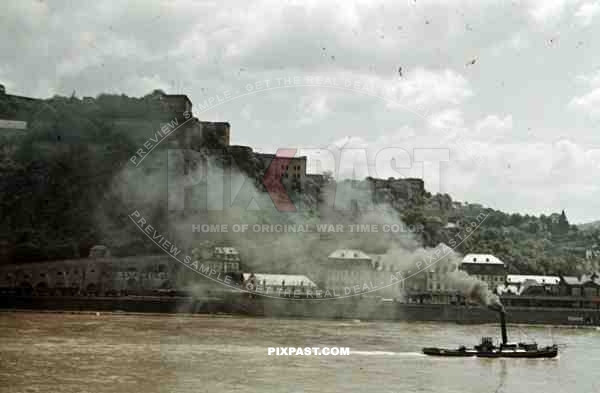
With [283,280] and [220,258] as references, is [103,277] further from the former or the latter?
[283,280]

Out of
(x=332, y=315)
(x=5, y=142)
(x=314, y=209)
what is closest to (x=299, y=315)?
(x=332, y=315)

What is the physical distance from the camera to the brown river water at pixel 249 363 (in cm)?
2730

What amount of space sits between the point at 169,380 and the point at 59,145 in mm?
53238

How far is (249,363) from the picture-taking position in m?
31.6

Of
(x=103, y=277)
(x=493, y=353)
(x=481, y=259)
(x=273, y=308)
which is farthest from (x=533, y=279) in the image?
(x=493, y=353)

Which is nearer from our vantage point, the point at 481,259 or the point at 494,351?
the point at 494,351

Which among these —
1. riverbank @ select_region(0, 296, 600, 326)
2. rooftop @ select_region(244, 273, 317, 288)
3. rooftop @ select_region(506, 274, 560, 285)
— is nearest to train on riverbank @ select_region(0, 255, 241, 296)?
rooftop @ select_region(244, 273, 317, 288)

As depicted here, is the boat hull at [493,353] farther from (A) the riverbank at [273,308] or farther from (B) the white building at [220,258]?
(B) the white building at [220,258]

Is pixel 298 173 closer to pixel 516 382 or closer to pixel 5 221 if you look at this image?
pixel 5 221

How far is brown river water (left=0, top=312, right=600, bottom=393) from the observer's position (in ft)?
89.6

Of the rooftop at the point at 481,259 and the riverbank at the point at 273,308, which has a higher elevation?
the rooftop at the point at 481,259

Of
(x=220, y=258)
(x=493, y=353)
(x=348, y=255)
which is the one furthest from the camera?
(x=220, y=258)

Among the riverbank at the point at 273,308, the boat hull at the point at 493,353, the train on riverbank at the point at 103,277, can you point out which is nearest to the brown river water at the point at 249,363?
the boat hull at the point at 493,353

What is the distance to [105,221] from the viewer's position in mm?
70812
